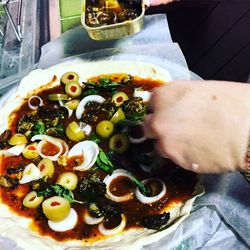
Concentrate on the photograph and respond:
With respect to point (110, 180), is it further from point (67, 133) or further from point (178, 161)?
→ point (178, 161)

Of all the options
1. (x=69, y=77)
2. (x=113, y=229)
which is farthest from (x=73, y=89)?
(x=113, y=229)

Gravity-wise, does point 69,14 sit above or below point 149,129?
below

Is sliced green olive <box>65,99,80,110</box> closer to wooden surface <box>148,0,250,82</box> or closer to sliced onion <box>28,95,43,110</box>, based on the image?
sliced onion <box>28,95,43,110</box>

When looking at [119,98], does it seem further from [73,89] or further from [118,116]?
[73,89]

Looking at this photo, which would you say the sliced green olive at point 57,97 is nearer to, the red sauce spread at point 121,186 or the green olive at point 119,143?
the green olive at point 119,143

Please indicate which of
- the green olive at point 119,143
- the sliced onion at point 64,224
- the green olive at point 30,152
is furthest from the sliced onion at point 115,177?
the green olive at point 30,152
